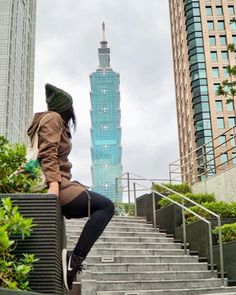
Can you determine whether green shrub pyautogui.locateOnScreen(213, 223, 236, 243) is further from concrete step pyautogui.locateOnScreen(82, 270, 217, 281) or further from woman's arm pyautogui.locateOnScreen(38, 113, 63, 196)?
woman's arm pyautogui.locateOnScreen(38, 113, 63, 196)

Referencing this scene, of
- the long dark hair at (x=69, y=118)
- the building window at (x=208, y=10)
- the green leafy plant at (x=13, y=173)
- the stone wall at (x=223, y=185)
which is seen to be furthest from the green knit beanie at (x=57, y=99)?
the building window at (x=208, y=10)

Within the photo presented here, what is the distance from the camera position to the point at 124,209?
13.8m

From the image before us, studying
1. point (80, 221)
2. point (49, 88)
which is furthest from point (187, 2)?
point (49, 88)

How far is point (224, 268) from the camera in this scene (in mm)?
7707

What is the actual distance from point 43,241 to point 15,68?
383 ft

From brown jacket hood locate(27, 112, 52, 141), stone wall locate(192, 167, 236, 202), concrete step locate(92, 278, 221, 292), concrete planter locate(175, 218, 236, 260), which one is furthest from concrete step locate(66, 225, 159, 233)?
brown jacket hood locate(27, 112, 52, 141)

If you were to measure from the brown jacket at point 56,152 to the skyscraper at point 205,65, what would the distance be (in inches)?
2236

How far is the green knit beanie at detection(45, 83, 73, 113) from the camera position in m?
3.34

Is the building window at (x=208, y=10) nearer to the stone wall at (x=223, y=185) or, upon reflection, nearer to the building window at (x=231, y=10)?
the building window at (x=231, y=10)

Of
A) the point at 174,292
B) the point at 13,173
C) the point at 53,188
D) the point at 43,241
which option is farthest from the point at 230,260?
the point at 43,241

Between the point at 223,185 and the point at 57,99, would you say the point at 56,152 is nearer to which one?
the point at 57,99

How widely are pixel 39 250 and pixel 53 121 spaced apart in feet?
2.81

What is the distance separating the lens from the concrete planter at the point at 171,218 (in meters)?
9.78

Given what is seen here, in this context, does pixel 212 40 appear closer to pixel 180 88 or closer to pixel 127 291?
pixel 180 88
